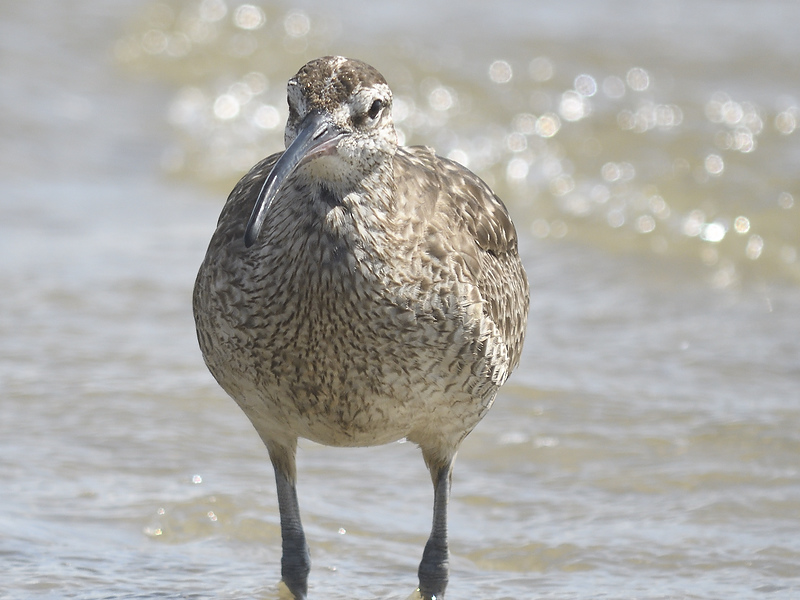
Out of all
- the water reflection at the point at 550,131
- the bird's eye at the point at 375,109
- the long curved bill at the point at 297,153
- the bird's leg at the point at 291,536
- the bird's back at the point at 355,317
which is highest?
the water reflection at the point at 550,131

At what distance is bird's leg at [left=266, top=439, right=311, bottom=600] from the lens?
16.8 ft

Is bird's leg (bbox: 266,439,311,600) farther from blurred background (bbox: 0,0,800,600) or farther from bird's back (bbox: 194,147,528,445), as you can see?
bird's back (bbox: 194,147,528,445)

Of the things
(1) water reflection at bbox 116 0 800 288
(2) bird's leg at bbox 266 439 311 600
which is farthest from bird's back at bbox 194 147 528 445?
(1) water reflection at bbox 116 0 800 288

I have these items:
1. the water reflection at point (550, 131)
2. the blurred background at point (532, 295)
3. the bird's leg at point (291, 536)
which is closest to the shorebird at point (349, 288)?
the bird's leg at point (291, 536)

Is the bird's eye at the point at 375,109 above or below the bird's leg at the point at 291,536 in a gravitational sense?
above

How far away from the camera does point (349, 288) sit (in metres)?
4.26

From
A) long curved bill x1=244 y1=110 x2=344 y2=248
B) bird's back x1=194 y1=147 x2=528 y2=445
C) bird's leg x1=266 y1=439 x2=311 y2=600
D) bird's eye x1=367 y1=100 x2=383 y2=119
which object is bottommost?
bird's leg x1=266 y1=439 x2=311 y2=600

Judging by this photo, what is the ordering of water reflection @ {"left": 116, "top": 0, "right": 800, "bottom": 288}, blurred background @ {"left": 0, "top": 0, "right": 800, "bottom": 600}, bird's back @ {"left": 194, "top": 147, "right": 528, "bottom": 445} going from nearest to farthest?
bird's back @ {"left": 194, "top": 147, "right": 528, "bottom": 445} < blurred background @ {"left": 0, "top": 0, "right": 800, "bottom": 600} < water reflection @ {"left": 116, "top": 0, "right": 800, "bottom": 288}

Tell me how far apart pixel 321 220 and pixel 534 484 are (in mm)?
2471

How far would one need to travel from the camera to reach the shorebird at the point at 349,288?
13.5 ft

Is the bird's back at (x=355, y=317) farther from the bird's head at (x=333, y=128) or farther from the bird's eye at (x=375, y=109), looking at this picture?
the bird's eye at (x=375, y=109)

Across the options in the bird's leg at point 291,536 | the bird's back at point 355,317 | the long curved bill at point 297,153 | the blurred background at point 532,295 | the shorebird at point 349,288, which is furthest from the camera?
the blurred background at point 532,295

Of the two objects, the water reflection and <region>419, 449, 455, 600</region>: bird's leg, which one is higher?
the water reflection

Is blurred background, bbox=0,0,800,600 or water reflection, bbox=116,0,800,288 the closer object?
blurred background, bbox=0,0,800,600
